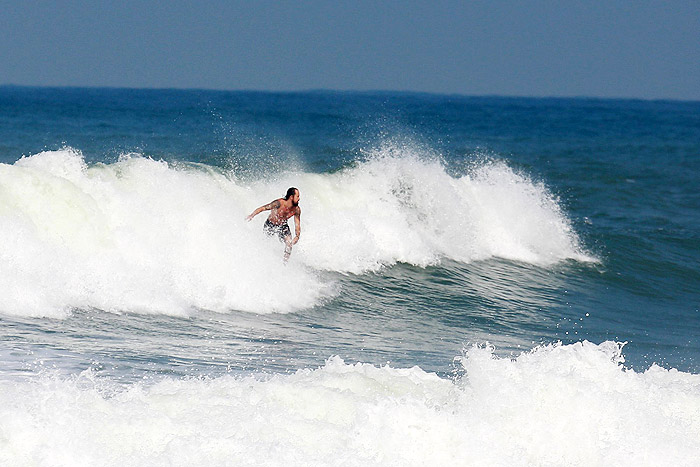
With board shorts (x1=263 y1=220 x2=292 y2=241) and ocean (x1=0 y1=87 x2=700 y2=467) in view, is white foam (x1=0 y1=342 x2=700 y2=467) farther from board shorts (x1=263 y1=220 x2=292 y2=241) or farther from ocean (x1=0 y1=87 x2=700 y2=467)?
board shorts (x1=263 y1=220 x2=292 y2=241)

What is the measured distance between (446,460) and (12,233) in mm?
6913

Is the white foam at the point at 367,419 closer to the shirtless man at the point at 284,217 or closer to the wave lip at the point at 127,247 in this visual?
the wave lip at the point at 127,247

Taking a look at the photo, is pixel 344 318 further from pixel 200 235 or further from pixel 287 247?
pixel 200 235

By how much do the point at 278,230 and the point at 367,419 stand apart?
23.5 ft

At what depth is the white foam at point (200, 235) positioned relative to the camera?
1012 centimetres

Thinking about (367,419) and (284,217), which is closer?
(367,419)

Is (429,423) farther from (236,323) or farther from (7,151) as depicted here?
(7,151)

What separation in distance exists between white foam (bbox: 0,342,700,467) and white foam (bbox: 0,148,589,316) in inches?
151

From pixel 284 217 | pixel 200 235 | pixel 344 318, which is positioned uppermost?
pixel 284 217

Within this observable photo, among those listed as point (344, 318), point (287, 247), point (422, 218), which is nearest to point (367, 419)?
point (344, 318)

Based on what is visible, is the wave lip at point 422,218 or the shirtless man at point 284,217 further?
the wave lip at point 422,218

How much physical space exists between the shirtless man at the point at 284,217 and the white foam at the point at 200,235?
0.70 feet

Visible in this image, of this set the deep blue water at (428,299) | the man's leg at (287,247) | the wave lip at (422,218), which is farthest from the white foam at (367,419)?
the wave lip at (422,218)

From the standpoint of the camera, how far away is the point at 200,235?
1209cm
